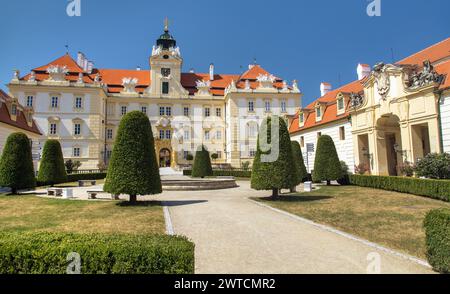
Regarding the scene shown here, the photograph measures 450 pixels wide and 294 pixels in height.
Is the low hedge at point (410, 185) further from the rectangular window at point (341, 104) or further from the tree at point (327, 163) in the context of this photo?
→ the rectangular window at point (341, 104)

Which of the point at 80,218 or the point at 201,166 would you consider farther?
the point at 201,166

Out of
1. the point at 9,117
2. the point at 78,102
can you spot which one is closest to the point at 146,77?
the point at 78,102

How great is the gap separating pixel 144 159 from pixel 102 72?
43836 millimetres

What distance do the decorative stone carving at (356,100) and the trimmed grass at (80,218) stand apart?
18.5 metres

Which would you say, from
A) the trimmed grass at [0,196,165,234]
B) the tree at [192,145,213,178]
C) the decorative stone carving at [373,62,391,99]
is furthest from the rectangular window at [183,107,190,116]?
the trimmed grass at [0,196,165,234]

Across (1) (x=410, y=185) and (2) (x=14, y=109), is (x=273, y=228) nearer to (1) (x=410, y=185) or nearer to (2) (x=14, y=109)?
(1) (x=410, y=185)

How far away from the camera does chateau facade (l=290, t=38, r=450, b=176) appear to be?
16.0 metres

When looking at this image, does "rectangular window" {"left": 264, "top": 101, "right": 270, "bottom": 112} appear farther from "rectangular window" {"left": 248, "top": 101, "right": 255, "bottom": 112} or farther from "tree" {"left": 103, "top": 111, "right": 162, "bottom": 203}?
"tree" {"left": 103, "top": 111, "right": 162, "bottom": 203}

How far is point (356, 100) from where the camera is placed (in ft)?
75.1

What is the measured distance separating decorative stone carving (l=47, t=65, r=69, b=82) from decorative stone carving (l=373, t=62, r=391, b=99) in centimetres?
4092

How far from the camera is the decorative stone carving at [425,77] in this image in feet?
52.4

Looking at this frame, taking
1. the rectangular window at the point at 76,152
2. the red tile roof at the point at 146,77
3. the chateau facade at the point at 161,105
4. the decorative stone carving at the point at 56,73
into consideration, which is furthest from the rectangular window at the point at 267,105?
the decorative stone carving at the point at 56,73

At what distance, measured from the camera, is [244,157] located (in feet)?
147

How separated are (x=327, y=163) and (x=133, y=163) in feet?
44.9
